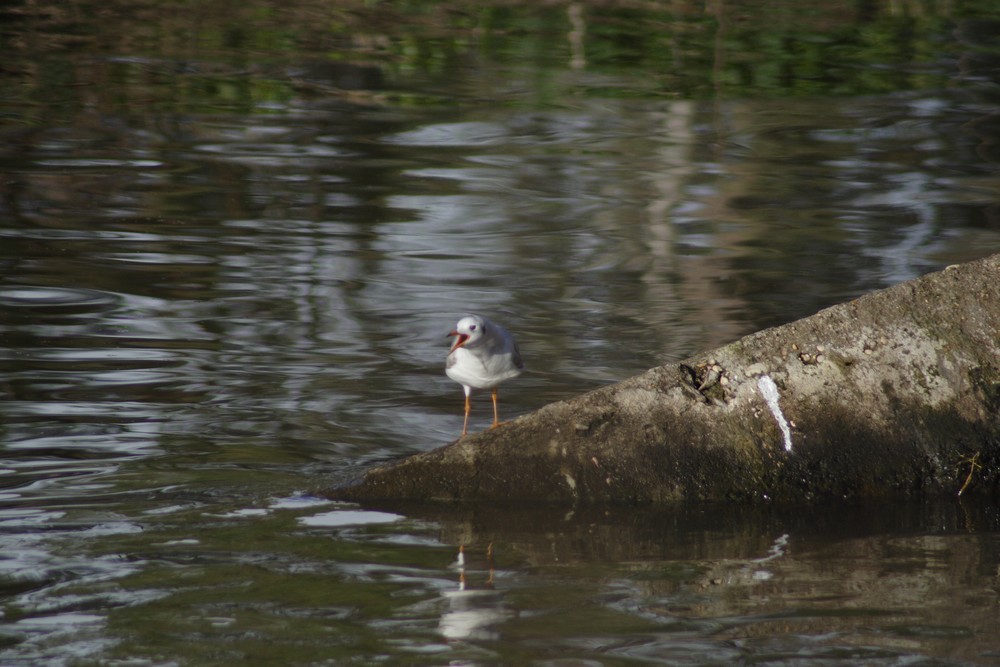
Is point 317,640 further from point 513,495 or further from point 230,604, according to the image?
point 513,495

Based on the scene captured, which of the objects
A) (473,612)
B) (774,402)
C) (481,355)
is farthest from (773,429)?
(473,612)

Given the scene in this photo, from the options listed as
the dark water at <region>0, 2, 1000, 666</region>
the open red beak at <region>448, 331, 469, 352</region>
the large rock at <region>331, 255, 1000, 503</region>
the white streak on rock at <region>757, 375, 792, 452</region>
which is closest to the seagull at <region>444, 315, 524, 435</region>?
the open red beak at <region>448, 331, 469, 352</region>

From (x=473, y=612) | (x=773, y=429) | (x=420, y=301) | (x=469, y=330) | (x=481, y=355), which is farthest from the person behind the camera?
(x=420, y=301)

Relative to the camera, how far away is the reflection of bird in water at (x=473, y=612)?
437 cm

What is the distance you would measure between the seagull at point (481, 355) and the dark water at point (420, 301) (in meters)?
0.68

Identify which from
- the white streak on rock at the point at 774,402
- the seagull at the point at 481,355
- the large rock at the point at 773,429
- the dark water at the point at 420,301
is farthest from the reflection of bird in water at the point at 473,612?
the white streak on rock at the point at 774,402

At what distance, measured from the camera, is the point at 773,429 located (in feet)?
18.6

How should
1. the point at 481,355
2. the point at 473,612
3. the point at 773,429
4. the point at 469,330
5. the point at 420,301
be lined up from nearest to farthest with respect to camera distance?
the point at 473,612, the point at 773,429, the point at 469,330, the point at 481,355, the point at 420,301

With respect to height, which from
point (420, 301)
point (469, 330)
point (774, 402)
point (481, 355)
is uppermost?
point (469, 330)

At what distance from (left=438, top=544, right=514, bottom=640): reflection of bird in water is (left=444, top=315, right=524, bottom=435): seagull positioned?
1157 mm

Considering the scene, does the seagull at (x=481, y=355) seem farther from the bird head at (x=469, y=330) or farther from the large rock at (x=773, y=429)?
the large rock at (x=773, y=429)

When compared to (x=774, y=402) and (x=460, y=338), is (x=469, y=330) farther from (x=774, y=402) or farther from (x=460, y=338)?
(x=774, y=402)

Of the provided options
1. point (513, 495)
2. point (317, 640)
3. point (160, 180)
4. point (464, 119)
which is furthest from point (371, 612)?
point (464, 119)

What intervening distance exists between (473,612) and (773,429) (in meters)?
1.72
